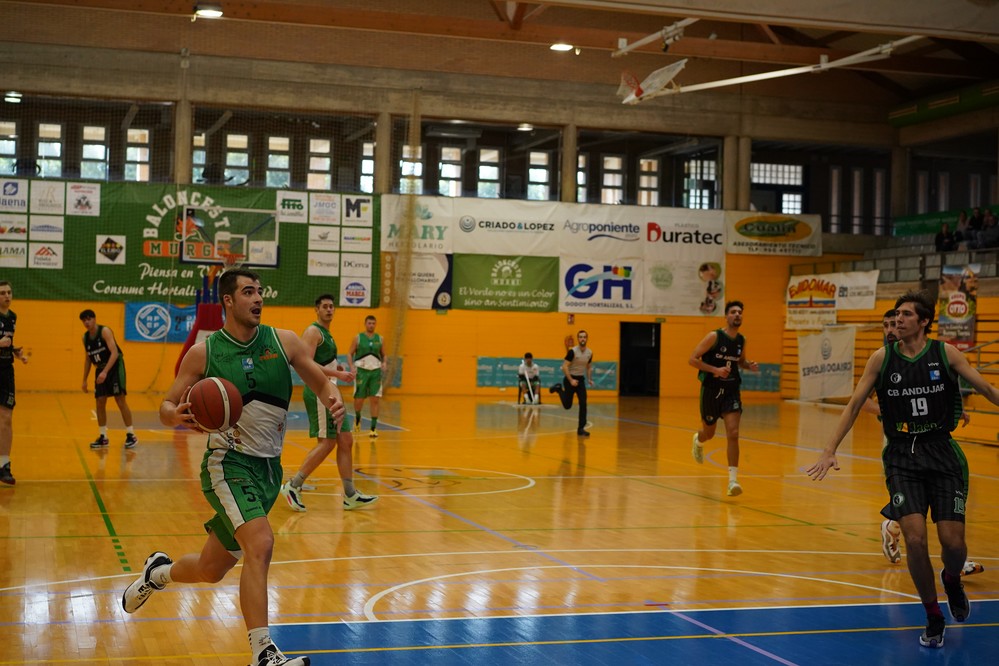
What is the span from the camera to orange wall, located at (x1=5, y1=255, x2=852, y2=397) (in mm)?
27078

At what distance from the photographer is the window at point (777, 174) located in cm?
3488

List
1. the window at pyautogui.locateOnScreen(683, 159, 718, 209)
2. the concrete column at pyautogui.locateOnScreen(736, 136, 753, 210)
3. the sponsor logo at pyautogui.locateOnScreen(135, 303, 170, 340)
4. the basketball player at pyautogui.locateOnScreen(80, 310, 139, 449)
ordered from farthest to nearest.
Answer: the window at pyautogui.locateOnScreen(683, 159, 718, 209) < the concrete column at pyautogui.locateOnScreen(736, 136, 753, 210) < the sponsor logo at pyautogui.locateOnScreen(135, 303, 170, 340) < the basketball player at pyautogui.locateOnScreen(80, 310, 139, 449)

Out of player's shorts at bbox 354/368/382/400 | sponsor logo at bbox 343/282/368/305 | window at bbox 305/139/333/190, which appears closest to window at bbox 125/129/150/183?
window at bbox 305/139/333/190

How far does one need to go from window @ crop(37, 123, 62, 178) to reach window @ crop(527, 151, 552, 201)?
12211 mm

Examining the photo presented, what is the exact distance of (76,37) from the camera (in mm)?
26938

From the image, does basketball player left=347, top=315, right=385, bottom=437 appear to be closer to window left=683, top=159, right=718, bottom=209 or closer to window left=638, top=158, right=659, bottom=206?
window left=638, top=158, right=659, bottom=206

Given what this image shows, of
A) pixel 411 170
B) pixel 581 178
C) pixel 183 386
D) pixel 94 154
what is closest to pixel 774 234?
pixel 581 178

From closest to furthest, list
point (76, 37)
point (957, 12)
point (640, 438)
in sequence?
point (957, 12) < point (640, 438) < point (76, 37)

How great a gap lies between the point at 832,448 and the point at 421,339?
23711 mm

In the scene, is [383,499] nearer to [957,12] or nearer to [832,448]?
[832,448]

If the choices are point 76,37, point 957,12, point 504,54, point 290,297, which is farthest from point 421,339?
point 957,12

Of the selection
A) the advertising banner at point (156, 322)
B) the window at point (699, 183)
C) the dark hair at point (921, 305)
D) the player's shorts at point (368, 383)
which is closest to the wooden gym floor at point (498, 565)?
the dark hair at point (921, 305)

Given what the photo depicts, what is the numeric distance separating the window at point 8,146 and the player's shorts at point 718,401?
20.8 metres

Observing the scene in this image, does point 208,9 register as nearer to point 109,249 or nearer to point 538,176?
point 109,249
